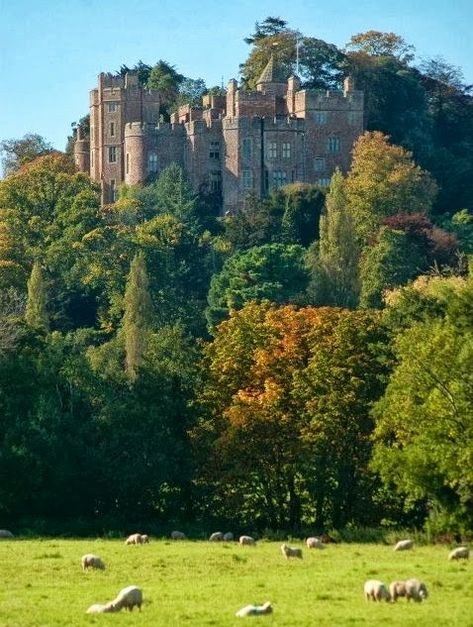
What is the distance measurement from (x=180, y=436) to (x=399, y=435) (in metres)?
8.14

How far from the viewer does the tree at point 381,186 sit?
3866 inches

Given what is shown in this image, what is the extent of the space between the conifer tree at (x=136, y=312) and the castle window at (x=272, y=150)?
48.5 feet

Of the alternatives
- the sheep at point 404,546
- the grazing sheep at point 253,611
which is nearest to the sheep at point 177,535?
the sheep at point 404,546

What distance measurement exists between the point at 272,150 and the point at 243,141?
1.50 m

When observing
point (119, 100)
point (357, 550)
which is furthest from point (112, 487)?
point (119, 100)

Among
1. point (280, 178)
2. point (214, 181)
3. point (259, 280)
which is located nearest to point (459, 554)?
point (259, 280)

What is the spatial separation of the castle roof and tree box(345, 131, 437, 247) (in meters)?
10.3

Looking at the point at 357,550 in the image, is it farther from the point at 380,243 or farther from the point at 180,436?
the point at 380,243

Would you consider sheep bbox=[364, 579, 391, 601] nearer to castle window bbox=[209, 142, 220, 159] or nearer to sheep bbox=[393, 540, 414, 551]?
sheep bbox=[393, 540, 414, 551]

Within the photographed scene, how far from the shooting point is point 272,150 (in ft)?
339

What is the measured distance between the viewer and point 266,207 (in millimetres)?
99875

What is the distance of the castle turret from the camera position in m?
105

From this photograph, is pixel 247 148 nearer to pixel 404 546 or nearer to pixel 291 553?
pixel 404 546

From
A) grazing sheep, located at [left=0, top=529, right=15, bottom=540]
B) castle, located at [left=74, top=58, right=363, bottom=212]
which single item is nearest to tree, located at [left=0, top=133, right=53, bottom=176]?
castle, located at [left=74, top=58, right=363, bottom=212]
